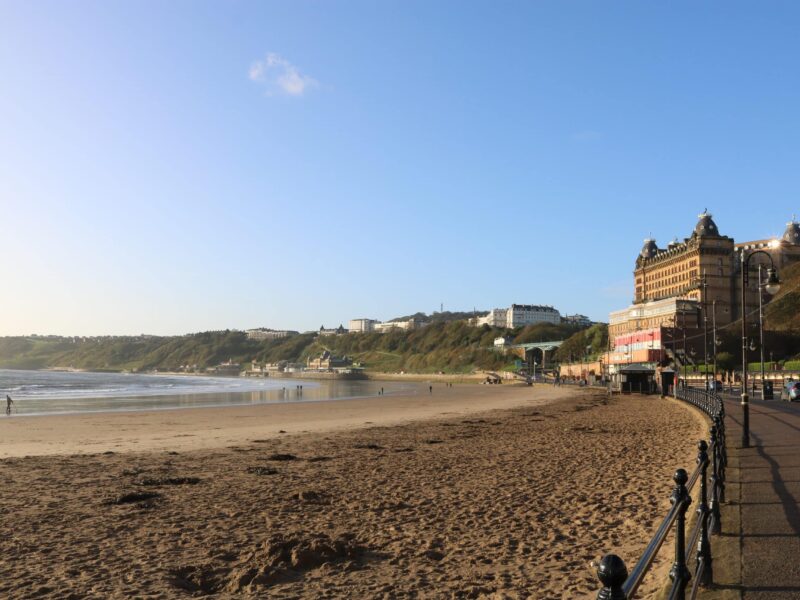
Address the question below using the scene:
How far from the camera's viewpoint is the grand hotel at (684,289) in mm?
100188

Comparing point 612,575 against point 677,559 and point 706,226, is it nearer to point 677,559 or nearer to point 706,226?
point 677,559

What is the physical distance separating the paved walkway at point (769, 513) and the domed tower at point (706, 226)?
128 meters

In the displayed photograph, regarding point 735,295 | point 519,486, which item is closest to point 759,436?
point 519,486

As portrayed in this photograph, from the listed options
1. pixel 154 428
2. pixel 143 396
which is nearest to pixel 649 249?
pixel 143 396

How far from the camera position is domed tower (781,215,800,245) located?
14300cm

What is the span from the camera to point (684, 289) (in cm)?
13325

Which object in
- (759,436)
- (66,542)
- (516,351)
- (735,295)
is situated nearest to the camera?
(66,542)

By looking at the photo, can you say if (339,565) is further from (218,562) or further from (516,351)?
(516,351)

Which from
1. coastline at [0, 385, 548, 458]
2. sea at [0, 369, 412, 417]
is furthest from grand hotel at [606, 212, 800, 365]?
coastline at [0, 385, 548, 458]

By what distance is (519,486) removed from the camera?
14328 mm

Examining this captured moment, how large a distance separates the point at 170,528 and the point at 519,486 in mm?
7143

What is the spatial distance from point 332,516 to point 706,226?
462ft

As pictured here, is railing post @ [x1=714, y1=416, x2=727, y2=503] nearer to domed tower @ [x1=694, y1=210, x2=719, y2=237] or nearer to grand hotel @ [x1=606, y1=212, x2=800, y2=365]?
grand hotel @ [x1=606, y1=212, x2=800, y2=365]

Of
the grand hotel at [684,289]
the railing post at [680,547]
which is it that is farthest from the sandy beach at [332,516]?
the grand hotel at [684,289]
